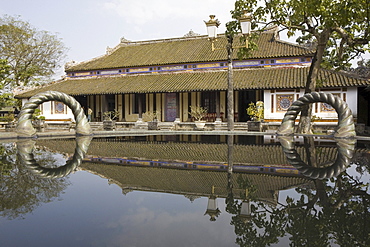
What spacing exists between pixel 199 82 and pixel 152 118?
180 inches

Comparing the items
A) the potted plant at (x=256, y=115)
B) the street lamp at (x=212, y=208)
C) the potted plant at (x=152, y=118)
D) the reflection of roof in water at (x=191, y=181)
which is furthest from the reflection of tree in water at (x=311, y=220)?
the potted plant at (x=152, y=118)

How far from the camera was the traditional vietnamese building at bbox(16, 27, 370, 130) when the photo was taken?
725 inches

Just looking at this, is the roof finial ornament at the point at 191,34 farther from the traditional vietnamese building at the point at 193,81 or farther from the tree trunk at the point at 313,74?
the tree trunk at the point at 313,74

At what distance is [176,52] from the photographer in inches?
962

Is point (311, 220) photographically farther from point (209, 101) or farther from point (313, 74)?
point (209, 101)

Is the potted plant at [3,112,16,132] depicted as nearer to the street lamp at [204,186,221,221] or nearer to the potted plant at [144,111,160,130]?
the potted plant at [144,111,160,130]

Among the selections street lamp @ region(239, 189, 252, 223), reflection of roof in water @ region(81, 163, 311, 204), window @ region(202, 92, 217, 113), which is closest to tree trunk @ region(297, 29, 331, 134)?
window @ region(202, 92, 217, 113)

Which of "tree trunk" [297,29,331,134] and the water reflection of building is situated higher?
"tree trunk" [297,29,331,134]

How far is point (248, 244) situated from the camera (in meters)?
2.67

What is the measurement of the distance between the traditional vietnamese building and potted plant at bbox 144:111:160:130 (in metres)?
0.46

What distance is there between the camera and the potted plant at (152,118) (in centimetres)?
2003

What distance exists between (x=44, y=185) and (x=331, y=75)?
686 inches

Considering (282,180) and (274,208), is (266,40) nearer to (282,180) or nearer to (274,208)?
(282,180)

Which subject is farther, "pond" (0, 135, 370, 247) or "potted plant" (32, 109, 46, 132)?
"potted plant" (32, 109, 46, 132)
